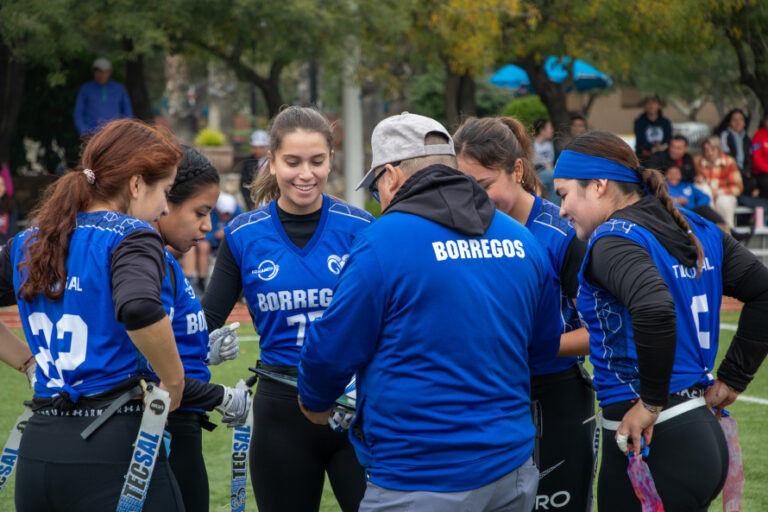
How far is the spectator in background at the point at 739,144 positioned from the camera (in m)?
16.6

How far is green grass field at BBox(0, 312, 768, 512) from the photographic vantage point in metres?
5.71

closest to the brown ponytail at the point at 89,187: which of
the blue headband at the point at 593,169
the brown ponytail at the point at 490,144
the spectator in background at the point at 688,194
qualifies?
the brown ponytail at the point at 490,144

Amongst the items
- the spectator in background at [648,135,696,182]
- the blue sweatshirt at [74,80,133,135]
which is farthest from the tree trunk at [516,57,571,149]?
the blue sweatshirt at [74,80,133,135]

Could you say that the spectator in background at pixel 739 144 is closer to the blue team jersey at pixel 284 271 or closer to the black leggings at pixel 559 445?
the black leggings at pixel 559 445

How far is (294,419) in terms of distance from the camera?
3.74 meters

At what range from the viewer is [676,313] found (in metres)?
3.17

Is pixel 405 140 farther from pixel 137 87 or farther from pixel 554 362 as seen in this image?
pixel 137 87

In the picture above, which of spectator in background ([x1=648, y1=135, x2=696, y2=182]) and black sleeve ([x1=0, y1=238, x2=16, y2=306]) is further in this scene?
spectator in background ([x1=648, y1=135, x2=696, y2=182])

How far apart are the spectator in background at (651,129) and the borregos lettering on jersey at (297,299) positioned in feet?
45.8

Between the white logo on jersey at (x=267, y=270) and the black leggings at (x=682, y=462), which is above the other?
the white logo on jersey at (x=267, y=270)

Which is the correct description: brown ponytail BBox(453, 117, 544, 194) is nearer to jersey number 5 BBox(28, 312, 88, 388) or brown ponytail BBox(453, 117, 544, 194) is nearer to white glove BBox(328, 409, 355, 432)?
white glove BBox(328, 409, 355, 432)

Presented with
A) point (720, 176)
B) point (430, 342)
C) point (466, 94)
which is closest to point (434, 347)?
point (430, 342)

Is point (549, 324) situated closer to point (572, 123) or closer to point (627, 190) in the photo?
point (627, 190)

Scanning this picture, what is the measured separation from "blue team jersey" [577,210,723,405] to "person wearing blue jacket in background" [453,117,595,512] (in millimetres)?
417
